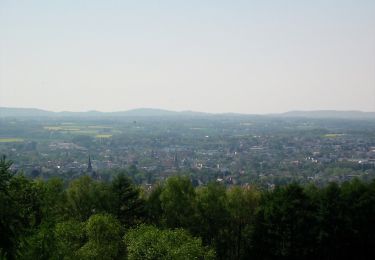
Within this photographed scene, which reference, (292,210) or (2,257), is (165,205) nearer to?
(292,210)

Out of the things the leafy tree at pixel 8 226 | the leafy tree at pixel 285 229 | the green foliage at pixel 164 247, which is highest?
the leafy tree at pixel 8 226

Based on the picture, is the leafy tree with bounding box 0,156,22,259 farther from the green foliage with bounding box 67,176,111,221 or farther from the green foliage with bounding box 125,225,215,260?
the green foliage with bounding box 67,176,111,221

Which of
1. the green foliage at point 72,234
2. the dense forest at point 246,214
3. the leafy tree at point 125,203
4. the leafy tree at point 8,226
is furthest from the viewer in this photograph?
the leafy tree at point 125,203

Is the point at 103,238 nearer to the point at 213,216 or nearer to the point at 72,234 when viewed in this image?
the point at 72,234

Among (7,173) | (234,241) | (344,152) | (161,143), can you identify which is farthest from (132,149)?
(7,173)

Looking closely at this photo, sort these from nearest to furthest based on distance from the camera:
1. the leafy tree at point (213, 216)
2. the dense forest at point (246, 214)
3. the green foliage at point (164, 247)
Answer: the green foliage at point (164, 247) < the dense forest at point (246, 214) < the leafy tree at point (213, 216)

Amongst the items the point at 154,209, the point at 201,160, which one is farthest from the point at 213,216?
the point at 201,160

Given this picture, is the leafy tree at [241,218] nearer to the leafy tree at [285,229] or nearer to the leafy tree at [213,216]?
the leafy tree at [213,216]

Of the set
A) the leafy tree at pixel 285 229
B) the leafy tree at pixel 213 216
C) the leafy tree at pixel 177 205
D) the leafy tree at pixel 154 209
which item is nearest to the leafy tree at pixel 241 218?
the leafy tree at pixel 213 216

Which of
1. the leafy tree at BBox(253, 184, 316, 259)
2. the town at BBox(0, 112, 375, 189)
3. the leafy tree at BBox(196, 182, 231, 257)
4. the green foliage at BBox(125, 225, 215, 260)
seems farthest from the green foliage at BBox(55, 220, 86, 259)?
the town at BBox(0, 112, 375, 189)
